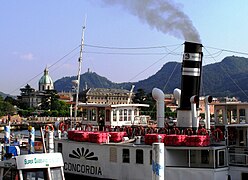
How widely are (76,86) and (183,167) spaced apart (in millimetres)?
10846

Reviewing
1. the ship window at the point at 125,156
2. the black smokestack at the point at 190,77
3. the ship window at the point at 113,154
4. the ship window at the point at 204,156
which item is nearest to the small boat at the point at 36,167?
the ship window at the point at 125,156

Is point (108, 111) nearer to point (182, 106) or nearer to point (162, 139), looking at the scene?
point (182, 106)

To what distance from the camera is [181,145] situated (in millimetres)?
15797

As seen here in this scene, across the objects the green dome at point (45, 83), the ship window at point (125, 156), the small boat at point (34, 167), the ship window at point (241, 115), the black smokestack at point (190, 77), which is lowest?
the ship window at point (125, 156)

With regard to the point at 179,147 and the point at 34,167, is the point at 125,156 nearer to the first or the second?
the point at 179,147

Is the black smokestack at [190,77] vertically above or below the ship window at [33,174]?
above

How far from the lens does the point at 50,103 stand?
127 metres

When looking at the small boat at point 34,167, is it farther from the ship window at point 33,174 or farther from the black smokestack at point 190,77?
the black smokestack at point 190,77

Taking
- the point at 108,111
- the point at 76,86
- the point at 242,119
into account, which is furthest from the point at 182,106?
the point at 76,86

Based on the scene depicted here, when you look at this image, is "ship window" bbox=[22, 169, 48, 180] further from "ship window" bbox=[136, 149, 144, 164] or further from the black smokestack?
the black smokestack

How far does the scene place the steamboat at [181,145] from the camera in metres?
15.6

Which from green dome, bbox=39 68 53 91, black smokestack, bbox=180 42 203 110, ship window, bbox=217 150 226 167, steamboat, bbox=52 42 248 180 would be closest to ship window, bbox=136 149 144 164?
steamboat, bbox=52 42 248 180

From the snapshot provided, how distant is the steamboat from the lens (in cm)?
1556

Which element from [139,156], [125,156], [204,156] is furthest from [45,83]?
[204,156]
